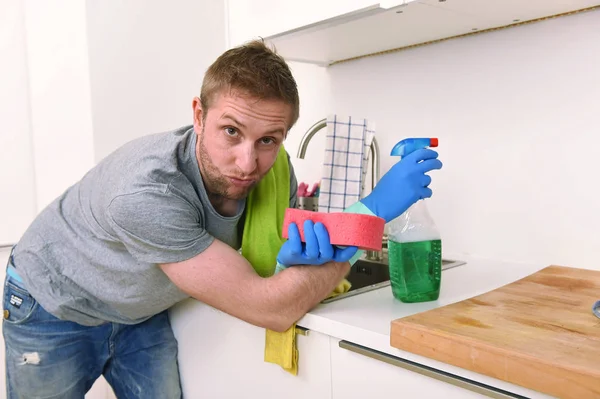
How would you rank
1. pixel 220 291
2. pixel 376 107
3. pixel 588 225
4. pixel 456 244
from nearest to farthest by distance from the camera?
pixel 220 291 < pixel 588 225 < pixel 456 244 < pixel 376 107

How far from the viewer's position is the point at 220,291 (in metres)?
0.91

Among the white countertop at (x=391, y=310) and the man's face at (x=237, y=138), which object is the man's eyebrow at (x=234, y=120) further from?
the white countertop at (x=391, y=310)

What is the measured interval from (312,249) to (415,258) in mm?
212

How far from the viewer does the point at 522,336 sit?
715mm

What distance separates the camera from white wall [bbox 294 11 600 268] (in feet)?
3.76

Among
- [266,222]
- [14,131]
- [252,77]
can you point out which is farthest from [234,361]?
[14,131]

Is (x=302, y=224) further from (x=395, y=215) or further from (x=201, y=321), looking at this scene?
(x=201, y=321)

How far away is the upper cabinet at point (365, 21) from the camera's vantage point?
1073 millimetres

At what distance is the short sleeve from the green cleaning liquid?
14.0 inches

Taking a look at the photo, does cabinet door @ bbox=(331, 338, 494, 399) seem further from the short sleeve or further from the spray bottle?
the short sleeve

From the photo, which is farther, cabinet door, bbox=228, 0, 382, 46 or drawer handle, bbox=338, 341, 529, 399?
cabinet door, bbox=228, 0, 382, 46

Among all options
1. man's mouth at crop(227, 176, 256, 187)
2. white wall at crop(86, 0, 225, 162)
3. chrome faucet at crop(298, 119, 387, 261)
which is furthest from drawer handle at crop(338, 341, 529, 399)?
white wall at crop(86, 0, 225, 162)

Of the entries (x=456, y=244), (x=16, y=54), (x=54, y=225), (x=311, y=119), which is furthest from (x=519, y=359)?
(x=16, y=54)

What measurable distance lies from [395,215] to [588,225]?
0.48 meters
